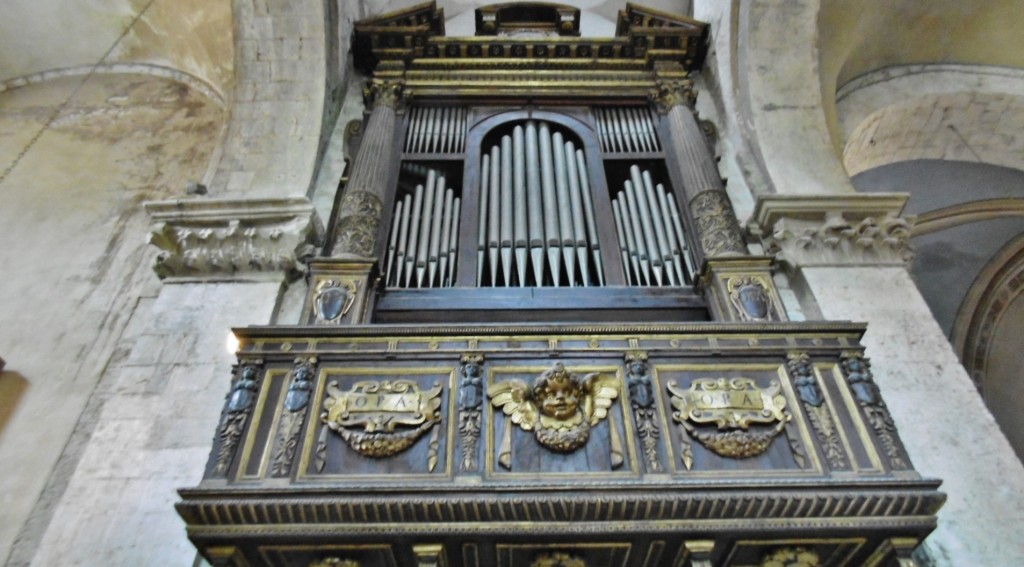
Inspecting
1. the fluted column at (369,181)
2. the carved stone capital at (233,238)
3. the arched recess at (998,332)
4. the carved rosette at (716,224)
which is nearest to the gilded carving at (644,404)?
the carved rosette at (716,224)

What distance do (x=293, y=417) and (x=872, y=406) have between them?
3.15m

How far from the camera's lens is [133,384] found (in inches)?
184

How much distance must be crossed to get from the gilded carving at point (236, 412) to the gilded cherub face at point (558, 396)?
1575mm

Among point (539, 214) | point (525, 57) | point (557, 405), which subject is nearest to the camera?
point (557, 405)

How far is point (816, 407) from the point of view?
405 cm

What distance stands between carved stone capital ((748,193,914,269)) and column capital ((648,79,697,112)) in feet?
6.46

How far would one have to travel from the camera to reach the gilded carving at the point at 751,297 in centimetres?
501

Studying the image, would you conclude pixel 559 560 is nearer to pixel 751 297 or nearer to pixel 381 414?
pixel 381 414

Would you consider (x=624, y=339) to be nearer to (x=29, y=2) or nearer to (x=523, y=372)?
(x=523, y=372)

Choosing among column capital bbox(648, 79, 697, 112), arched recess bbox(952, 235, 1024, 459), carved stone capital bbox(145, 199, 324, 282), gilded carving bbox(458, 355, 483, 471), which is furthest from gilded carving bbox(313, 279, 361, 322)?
arched recess bbox(952, 235, 1024, 459)

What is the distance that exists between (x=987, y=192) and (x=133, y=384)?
32.7 ft

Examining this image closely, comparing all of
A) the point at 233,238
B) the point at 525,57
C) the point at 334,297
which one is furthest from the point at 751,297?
the point at 525,57

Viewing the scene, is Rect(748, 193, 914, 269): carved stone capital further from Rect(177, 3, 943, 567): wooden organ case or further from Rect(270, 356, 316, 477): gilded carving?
Rect(270, 356, 316, 477): gilded carving

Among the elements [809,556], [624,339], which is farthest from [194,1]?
[809,556]
